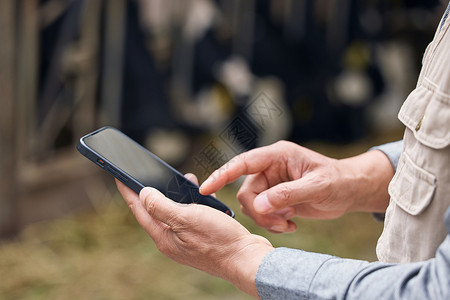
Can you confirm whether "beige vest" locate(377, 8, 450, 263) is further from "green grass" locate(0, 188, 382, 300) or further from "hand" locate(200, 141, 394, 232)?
"green grass" locate(0, 188, 382, 300)

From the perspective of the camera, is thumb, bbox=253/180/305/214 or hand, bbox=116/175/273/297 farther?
thumb, bbox=253/180/305/214

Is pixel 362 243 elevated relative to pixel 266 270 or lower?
lower

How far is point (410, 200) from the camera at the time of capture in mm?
805

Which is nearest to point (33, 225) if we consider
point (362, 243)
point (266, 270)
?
point (362, 243)

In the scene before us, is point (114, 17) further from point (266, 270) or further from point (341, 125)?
point (266, 270)

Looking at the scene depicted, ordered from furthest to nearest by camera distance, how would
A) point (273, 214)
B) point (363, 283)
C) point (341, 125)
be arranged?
point (341, 125) → point (273, 214) → point (363, 283)

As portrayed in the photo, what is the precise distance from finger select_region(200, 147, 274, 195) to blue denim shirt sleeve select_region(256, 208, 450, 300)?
0.76ft

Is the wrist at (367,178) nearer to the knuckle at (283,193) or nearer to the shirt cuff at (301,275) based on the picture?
the knuckle at (283,193)

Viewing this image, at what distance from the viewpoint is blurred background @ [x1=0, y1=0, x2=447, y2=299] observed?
221 centimetres

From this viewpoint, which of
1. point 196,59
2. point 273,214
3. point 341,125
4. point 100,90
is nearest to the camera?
point 273,214

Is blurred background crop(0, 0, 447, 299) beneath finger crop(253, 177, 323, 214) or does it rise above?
beneath

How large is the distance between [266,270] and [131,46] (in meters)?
1.91

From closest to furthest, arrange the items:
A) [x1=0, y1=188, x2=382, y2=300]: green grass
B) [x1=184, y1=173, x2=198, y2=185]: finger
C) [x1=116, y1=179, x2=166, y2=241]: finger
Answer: [x1=116, y1=179, x2=166, y2=241]: finger → [x1=184, y1=173, x2=198, y2=185]: finger → [x1=0, y1=188, x2=382, y2=300]: green grass

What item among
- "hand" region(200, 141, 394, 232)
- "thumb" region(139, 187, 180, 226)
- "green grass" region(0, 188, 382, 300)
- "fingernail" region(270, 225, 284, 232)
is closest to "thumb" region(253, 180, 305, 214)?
"hand" region(200, 141, 394, 232)
